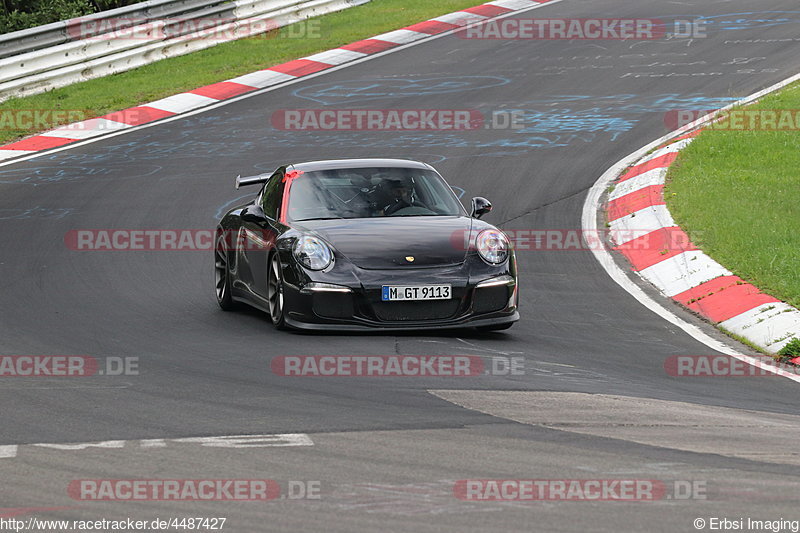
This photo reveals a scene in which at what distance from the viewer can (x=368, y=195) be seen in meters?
9.81

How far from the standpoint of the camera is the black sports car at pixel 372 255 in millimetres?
8672

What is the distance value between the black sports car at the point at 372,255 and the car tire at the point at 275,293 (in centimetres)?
1

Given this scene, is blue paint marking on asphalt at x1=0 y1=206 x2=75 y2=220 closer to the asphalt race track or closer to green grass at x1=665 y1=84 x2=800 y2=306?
the asphalt race track

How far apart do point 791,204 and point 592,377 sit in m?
5.90

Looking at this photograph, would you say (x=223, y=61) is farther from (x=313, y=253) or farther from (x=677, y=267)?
(x=313, y=253)

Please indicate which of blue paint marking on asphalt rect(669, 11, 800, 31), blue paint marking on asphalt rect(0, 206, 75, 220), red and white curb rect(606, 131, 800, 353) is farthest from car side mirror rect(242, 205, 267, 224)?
blue paint marking on asphalt rect(669, 11, 800, 31)

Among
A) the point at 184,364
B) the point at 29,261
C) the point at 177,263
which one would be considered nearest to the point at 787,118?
the point at 177,263

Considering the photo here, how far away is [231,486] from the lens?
16.3ft

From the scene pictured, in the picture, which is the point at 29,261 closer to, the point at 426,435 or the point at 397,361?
the point at 397,361

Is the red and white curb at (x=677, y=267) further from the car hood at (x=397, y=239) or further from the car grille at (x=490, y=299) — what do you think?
the car hood at (x=397, y=239)

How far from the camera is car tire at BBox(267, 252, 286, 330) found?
9039 millimetres

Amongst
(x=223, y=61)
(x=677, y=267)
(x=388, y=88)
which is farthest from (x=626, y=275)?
(x=223, y=61)

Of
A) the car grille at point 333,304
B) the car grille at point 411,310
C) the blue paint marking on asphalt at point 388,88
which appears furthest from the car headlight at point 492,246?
the blue paint marking on asphalt at point 388,88

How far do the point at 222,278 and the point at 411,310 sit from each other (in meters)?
2.39
